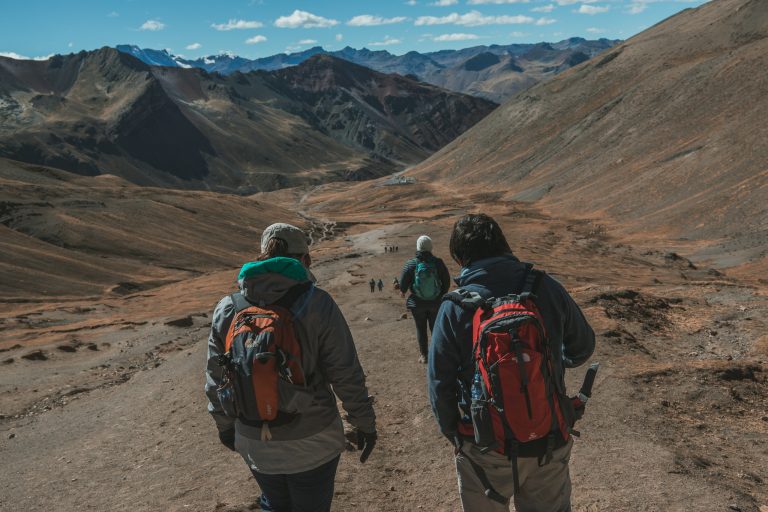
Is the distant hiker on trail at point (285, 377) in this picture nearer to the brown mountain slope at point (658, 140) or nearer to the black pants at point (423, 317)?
the black pants at point (423, 317)

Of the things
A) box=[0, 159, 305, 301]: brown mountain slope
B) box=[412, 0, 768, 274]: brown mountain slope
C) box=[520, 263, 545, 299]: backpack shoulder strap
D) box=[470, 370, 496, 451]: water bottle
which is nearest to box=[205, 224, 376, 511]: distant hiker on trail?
box=[470, 370, 496, 451]: water bottle

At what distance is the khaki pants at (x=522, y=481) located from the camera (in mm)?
4141

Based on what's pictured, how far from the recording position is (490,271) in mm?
4242

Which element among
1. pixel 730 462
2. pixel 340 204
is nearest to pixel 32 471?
pixel 730 462

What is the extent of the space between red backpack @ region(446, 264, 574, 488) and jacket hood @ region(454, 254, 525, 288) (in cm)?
19

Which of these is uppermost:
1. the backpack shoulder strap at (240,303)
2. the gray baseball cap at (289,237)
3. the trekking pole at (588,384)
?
the gray baseball cap at (289,237)

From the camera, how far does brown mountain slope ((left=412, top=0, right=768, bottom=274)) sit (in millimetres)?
52188

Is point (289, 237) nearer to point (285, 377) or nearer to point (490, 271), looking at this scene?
point (285, 377)

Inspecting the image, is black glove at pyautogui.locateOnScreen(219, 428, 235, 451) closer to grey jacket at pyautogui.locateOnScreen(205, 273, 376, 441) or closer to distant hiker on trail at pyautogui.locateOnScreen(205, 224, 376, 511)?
distant hiker on trail at pyautogui.locateOnScreen(205, 224, 376, 511)

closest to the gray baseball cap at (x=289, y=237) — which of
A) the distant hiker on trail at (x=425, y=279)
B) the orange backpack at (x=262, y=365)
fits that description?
the orange backpack at (x=262, y=365)

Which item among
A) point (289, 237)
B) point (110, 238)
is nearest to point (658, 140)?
point (110, 238)

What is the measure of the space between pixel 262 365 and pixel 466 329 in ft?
4.55

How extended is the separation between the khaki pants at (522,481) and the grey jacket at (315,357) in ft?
2.65

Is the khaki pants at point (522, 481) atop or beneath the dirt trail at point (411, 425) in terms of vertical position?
atop
